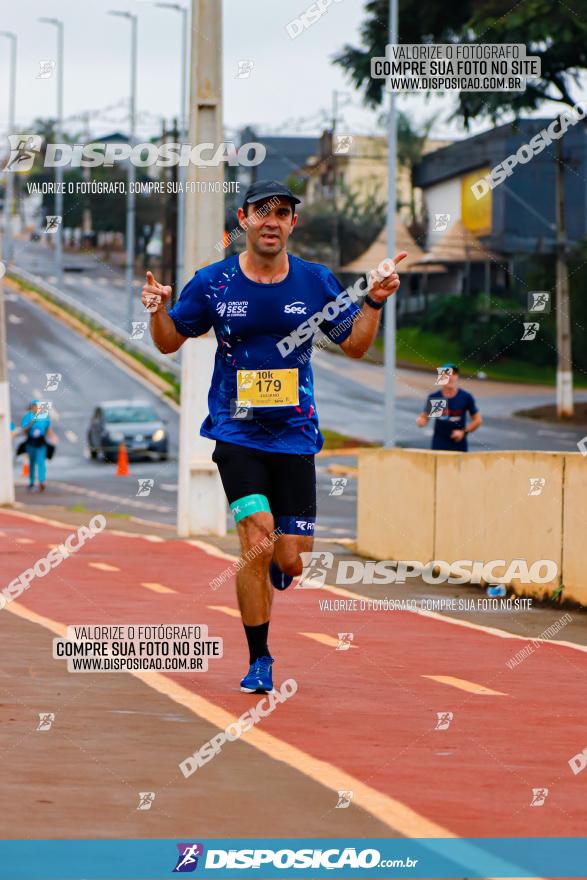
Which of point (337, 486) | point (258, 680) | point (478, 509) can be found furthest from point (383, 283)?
point (337, 486)

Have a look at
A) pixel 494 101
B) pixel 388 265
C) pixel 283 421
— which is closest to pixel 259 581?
pixel 283 421

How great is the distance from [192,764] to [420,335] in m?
62.5

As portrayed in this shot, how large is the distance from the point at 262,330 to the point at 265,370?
171 millimetres

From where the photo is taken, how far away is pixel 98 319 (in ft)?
255

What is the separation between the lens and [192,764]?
6695 mm

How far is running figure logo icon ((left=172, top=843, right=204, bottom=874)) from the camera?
17.0 ft

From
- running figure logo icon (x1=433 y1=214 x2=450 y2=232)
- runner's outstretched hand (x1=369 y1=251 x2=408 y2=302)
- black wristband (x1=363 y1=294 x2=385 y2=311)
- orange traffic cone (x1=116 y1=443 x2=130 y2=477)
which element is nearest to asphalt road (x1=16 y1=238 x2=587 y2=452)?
orange traffic cone (x1=116 y1=443 x2=130 y2=477)

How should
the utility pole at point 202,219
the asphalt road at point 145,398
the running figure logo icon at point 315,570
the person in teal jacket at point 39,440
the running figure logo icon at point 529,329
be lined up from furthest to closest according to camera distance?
the person in teal jacket at point 39,440 → the asphalt road at point 145,398 → the utility pole at point 202,219 → the running figure logo icon at point 529,329 → the running figure logo icon at point 315,570

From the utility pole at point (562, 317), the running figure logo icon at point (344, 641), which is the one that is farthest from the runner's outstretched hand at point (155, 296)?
the utility pole at point (562, 317)

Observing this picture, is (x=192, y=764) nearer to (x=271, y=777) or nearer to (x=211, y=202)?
(x=271, y=777)

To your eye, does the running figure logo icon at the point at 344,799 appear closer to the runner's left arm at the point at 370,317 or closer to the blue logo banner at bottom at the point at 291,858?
the blue logo banner at bottom at the point at 291,858

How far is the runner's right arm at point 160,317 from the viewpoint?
8.62 m

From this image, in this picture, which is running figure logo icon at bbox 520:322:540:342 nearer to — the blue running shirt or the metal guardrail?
the blue running shirt

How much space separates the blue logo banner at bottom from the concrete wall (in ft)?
24.0
